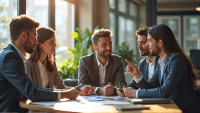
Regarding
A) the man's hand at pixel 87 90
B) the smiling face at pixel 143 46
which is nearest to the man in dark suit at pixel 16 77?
the man's hand at pixel 87 90

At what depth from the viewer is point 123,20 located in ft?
29.0

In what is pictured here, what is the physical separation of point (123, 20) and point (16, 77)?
24.1 ft

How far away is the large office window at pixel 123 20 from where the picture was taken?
810 cm

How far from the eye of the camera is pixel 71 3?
6129mm

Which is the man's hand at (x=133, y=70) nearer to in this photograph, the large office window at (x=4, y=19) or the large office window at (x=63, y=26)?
the large office window at (x=4, y=19)

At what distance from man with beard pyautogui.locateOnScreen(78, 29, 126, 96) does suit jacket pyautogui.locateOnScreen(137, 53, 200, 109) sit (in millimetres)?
864

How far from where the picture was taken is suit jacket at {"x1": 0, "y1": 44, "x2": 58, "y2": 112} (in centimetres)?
184

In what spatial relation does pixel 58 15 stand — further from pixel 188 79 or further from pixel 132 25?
pixel 132 25

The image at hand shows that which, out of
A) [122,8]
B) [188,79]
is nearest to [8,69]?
[188,79]

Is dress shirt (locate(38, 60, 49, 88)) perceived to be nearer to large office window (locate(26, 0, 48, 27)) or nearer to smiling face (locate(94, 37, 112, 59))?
smiling face (locate(94, 37, 112, 59))

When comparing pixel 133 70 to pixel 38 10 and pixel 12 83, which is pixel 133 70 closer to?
pixel 12 83

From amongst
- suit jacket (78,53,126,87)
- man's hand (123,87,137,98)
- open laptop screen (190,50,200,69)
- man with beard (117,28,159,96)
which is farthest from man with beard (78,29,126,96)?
open laptop screen (190,50,200,69)

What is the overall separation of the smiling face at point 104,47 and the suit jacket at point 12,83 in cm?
141

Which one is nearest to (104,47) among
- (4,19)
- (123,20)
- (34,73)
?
(34,73)
